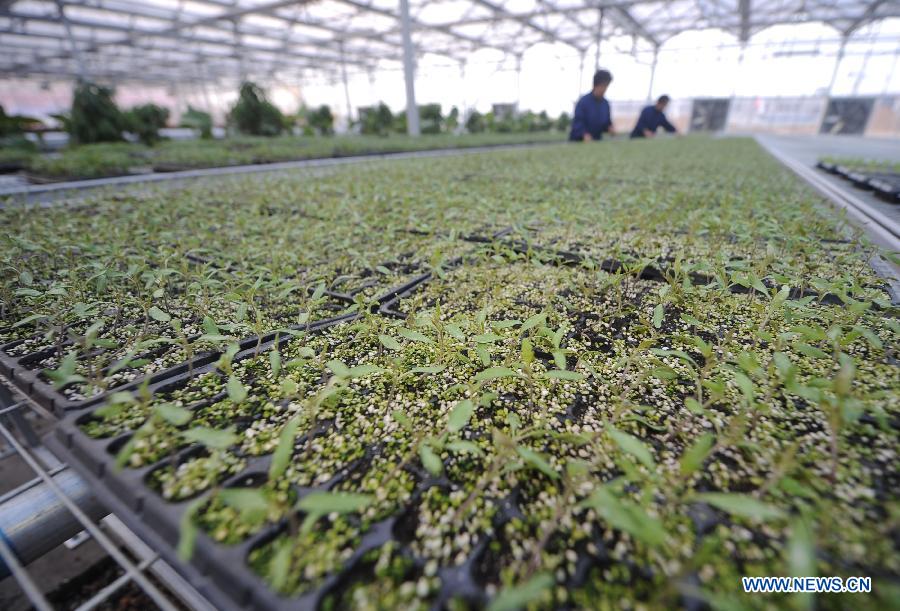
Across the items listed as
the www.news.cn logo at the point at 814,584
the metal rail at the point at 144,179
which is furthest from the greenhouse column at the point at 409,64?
the www.news.cn logo at the point at 814,584

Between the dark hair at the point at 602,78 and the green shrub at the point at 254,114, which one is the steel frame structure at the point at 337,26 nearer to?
the green shrub at the point at 254,114

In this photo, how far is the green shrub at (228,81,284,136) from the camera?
8.17 m

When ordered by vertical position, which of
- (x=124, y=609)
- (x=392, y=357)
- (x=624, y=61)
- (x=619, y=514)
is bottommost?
(x=124, y=609)

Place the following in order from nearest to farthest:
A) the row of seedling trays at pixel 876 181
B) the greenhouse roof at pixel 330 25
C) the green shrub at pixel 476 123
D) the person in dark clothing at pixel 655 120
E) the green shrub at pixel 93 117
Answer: the row of seedling trays at pixel 876 181 < the green shrub at pixel 93 117 < the person in dark clothing at pixel 655 120 < the greenhouse roof at pixel 330 25 < the green shrub at pixel 476 123

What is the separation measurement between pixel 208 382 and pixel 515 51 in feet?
85.3

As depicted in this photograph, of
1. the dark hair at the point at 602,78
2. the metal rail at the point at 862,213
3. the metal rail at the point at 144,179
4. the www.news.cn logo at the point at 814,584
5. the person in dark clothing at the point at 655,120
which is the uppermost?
the dark hair at the point at 602,78

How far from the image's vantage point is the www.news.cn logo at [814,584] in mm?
486

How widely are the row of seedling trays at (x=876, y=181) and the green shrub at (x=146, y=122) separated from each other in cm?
859

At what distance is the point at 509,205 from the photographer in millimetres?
2621

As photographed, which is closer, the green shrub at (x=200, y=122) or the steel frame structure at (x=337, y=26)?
the green shrub at (x=200, y=122)

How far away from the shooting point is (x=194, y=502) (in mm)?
526

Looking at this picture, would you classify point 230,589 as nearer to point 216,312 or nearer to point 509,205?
point 216,312

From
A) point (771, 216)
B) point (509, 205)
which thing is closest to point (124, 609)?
point (509, 205)

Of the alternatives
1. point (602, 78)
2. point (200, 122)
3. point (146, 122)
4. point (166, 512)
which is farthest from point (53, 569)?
point (200, 122)
